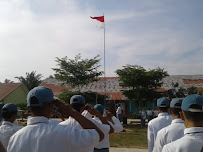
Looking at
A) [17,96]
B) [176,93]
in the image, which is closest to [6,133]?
[176,93]

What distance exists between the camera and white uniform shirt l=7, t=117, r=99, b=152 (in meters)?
1.92

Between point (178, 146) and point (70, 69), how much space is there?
851 inches

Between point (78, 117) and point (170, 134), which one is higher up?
point (78, 117)

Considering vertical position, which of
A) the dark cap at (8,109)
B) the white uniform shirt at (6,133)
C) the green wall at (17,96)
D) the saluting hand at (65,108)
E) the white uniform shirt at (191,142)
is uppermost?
the saluting hand at (65,108)

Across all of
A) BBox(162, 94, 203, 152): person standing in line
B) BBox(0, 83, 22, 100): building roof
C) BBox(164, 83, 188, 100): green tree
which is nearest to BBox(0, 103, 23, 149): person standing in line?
BBox(162, 94, 203, 152): person standing in line

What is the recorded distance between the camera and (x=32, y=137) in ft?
6.52

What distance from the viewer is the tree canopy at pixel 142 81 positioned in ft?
72.0

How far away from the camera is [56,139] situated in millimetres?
1938

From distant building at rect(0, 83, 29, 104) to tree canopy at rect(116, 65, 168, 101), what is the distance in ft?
56.1

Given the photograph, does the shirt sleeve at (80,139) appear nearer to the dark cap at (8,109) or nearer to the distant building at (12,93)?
the dark cap at (8,109)

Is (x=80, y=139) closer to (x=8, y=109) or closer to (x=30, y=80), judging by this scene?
(x=8, y=109)

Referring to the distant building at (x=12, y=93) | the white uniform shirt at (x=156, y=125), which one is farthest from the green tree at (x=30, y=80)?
the white uniform shirt at (x=156, y=125)

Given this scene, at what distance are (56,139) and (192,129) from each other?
1.20 metres

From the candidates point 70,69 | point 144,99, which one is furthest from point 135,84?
point 70,69
